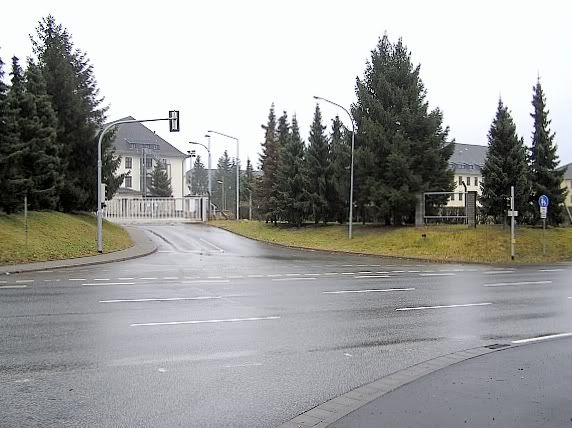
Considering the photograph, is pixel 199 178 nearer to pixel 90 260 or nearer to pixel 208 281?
pixel 90 260

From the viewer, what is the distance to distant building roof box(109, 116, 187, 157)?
10588 cm

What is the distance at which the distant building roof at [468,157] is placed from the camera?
11556cm

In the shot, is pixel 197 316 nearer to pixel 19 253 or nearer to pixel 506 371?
pixel 506 371

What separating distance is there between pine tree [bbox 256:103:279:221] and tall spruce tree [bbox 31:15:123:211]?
1343 centimetres

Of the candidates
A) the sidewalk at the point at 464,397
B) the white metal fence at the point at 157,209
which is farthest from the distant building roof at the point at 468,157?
the sidewalk at the point at 464,397

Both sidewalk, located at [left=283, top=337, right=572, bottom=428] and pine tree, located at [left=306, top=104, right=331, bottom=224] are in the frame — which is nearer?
sidewalk, located at [left=283, top=337, right=572, bottom=428]

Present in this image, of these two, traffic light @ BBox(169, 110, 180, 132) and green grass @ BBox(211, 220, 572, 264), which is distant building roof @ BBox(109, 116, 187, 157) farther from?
traffic light @ BBox(169, 110, 180, 132)

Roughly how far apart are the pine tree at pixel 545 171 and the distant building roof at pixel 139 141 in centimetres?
7779

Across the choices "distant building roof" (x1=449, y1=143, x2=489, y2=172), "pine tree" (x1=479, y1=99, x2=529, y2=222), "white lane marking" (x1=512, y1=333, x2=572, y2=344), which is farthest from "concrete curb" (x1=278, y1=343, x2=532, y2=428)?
"distant building roof" (x1=449, y1=143, x2=489, y2=172)

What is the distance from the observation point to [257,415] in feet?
18.9

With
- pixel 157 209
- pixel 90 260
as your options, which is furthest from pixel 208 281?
pixel 157 209

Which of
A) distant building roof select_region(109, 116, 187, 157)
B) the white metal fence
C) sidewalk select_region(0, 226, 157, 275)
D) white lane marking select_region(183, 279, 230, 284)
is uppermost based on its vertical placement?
distant building roof select_region(109, 116, 187, 157)

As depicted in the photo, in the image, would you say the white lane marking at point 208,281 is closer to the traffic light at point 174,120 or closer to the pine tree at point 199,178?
the traffic light at point 174,120

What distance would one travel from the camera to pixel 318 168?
152ft
